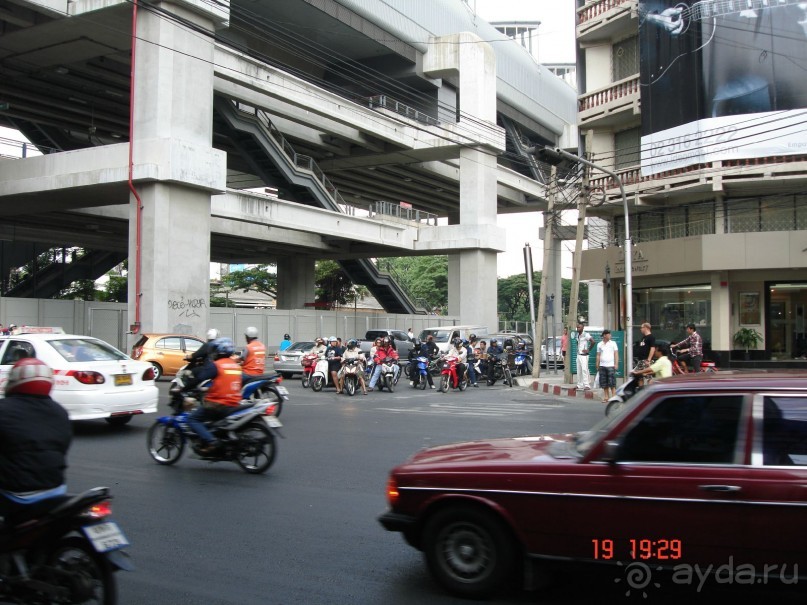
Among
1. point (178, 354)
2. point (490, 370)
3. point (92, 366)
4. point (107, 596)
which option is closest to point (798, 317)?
point (490, 370)

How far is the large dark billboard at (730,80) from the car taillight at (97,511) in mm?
23246

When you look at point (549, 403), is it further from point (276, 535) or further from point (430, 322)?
point (430, 322)

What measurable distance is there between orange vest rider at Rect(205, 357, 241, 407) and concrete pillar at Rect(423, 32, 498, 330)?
100 feet

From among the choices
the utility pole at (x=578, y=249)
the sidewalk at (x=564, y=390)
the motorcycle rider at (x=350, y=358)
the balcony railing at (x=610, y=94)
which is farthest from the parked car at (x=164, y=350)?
the balcony railing at (x=610, y=94)

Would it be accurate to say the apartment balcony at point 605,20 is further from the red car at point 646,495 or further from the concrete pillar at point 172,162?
the red car at point 646,495

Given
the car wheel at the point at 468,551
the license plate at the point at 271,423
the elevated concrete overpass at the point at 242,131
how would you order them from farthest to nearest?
the elevated concrete overpass at the point at 242,131 < the license plate at the point at 271,423 < the car wheel at the point at 468,551

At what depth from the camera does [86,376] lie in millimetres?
Answer: 10797

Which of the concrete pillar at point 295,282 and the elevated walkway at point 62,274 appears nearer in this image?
the elevated walkway at point 62,274

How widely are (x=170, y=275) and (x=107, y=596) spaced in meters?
21.2

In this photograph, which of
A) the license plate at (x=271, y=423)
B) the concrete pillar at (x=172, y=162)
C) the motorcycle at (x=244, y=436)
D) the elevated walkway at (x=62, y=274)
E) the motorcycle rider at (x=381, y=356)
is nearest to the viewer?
the motorcycle at (x=244, y=436)

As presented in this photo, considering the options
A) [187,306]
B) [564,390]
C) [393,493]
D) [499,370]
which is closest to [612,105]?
[499,370]

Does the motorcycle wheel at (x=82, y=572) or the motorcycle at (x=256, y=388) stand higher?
the motorcycle at (x=256, y=388)

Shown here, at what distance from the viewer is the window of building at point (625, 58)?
1121 inches

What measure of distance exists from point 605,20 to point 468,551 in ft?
90.4
